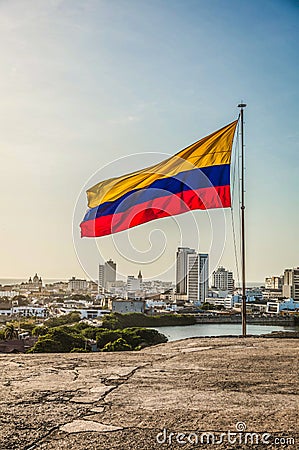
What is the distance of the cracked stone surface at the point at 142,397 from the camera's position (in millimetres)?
2693

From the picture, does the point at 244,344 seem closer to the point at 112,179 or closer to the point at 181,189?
the point at 181,189

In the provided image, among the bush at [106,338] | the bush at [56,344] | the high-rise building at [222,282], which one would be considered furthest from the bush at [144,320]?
the bush at [56,344]

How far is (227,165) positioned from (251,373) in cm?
416

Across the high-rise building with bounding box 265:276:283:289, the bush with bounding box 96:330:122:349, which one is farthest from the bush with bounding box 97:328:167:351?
the high-rise building with bounding box 265:276:283:289

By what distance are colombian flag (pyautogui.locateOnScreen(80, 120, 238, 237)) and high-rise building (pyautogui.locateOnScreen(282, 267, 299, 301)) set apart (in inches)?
803

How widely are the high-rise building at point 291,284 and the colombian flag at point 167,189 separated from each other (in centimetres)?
2039

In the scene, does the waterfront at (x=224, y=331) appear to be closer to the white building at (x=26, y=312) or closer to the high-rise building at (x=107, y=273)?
the high-rise building at (x=107, y=273)

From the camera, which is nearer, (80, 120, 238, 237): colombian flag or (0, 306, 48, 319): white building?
(80, 120, 238, 237): colombian flag

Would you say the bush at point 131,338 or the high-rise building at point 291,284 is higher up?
the high-rise building at point 291,284

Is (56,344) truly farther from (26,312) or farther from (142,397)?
(26,312)

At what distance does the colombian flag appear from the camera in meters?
7.71

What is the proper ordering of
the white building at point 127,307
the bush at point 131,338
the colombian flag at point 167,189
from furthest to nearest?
1. the white building at point 127,307
2. the bush at point 131,338
3. the colombian flag at point 167,189

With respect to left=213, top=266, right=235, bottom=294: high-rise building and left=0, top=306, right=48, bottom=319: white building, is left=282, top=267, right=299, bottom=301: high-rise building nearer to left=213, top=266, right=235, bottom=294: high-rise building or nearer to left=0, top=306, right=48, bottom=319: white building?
left=213, top=266, right=235, bottom=294: high-rise building

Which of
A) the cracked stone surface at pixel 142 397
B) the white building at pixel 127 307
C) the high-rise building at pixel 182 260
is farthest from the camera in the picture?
the white building at pixel 127 307
